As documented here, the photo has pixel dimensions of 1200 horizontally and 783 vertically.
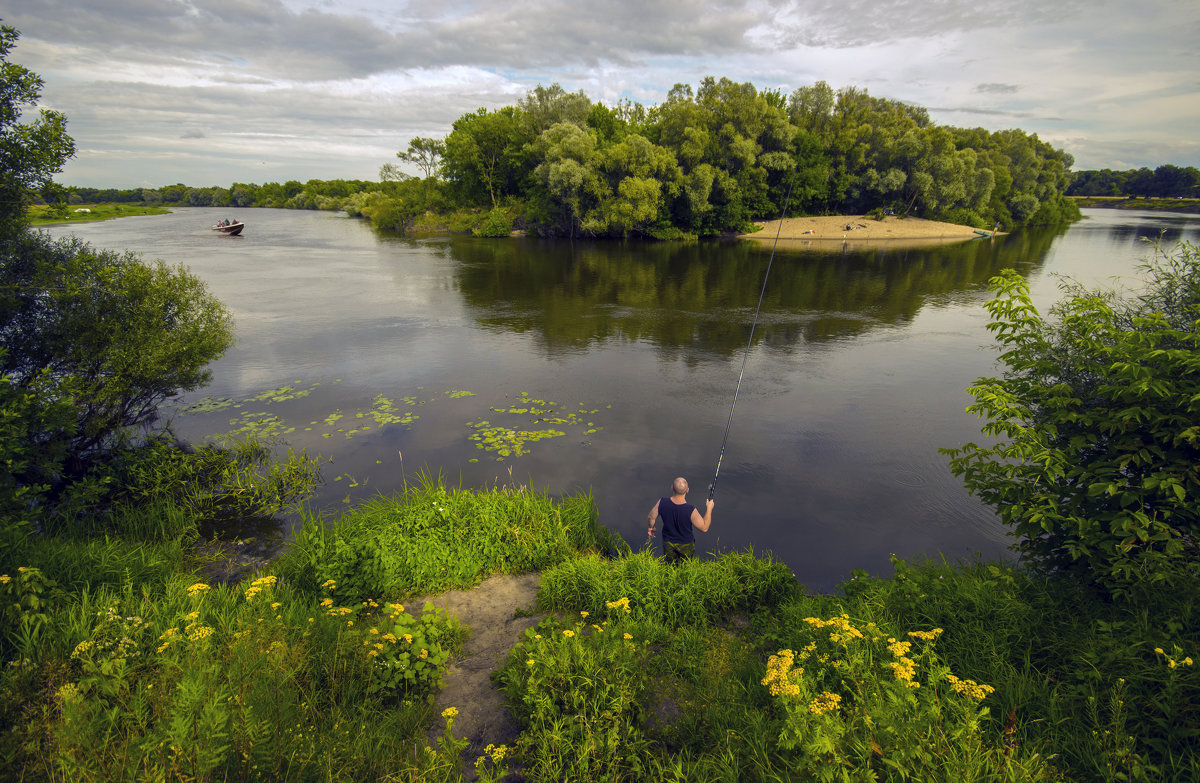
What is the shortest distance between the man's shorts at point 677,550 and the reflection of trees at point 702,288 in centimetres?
1224

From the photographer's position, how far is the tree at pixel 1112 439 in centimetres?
499

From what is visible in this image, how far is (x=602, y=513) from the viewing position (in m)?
9.72

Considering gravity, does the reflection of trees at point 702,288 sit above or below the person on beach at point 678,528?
above

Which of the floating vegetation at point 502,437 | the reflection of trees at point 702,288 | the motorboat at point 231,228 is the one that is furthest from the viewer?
the motorboat at point 231,228

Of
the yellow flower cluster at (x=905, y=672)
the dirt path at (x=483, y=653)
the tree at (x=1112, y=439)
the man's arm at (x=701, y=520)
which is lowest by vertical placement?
the dirt path at (x=483, y=653)

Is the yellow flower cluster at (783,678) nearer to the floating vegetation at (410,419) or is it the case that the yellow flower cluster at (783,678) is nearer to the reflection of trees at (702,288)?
the floating vegetation at (410,419)

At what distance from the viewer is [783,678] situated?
3.75 metres

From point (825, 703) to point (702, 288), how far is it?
2822cm

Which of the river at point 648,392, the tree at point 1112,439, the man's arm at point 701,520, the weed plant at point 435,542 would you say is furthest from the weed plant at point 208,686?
the tree at point 1112,439

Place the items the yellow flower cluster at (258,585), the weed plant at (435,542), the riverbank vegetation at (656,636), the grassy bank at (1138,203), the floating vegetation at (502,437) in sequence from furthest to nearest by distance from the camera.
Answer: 1. the grassy bank at (1138,203)
2. the floating vegetation at (502,437)
3. the weed plant at (435,542)
4. the yellow flower cluster at (258,585)
5. the riverbank vegetation at (656,636)

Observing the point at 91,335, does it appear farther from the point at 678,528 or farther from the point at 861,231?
the point at 861,231

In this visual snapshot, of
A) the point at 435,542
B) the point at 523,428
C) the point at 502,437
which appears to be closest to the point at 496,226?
the point at 523,428

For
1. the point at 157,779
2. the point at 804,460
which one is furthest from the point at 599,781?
the point at 804,460

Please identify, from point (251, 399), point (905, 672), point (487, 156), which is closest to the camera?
point (905, 672)
